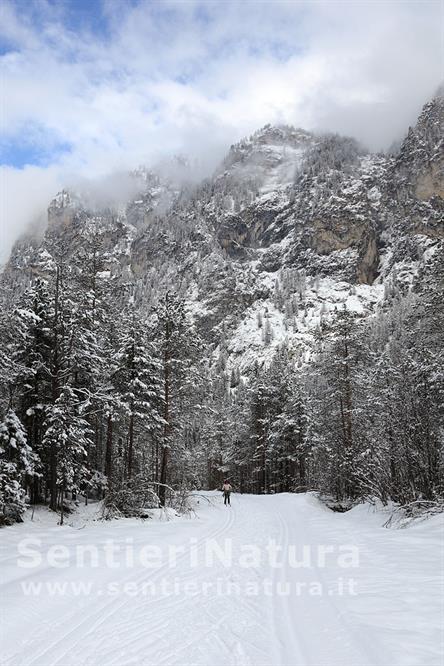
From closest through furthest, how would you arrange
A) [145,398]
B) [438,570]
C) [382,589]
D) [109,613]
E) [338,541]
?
[109,613] → [382,589] → [438,570] → [338,541] → [145,398]

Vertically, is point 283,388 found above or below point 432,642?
above

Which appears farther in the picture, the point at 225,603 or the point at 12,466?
the point at 12,466

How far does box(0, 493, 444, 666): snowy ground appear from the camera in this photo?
166 inches

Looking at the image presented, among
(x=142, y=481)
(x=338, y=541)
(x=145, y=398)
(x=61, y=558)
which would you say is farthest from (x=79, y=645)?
(x=145, y=398)

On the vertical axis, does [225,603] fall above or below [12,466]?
below

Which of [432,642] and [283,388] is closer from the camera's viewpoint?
[432,642]

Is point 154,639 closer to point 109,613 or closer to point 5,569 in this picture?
point 109,613

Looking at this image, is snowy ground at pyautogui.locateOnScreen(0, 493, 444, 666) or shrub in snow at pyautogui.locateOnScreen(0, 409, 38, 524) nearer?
snowy ground at pyautogui.locateOnScreen(0, 493, 444, 666)

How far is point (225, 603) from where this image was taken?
577 cm

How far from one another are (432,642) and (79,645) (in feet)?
11.8

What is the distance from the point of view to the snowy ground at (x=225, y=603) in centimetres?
422

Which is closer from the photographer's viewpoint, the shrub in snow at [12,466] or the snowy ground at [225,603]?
the snowy ground at [225,603]

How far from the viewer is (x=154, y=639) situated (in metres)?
4.58

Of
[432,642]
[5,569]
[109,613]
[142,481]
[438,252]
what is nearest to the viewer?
[432,642]
